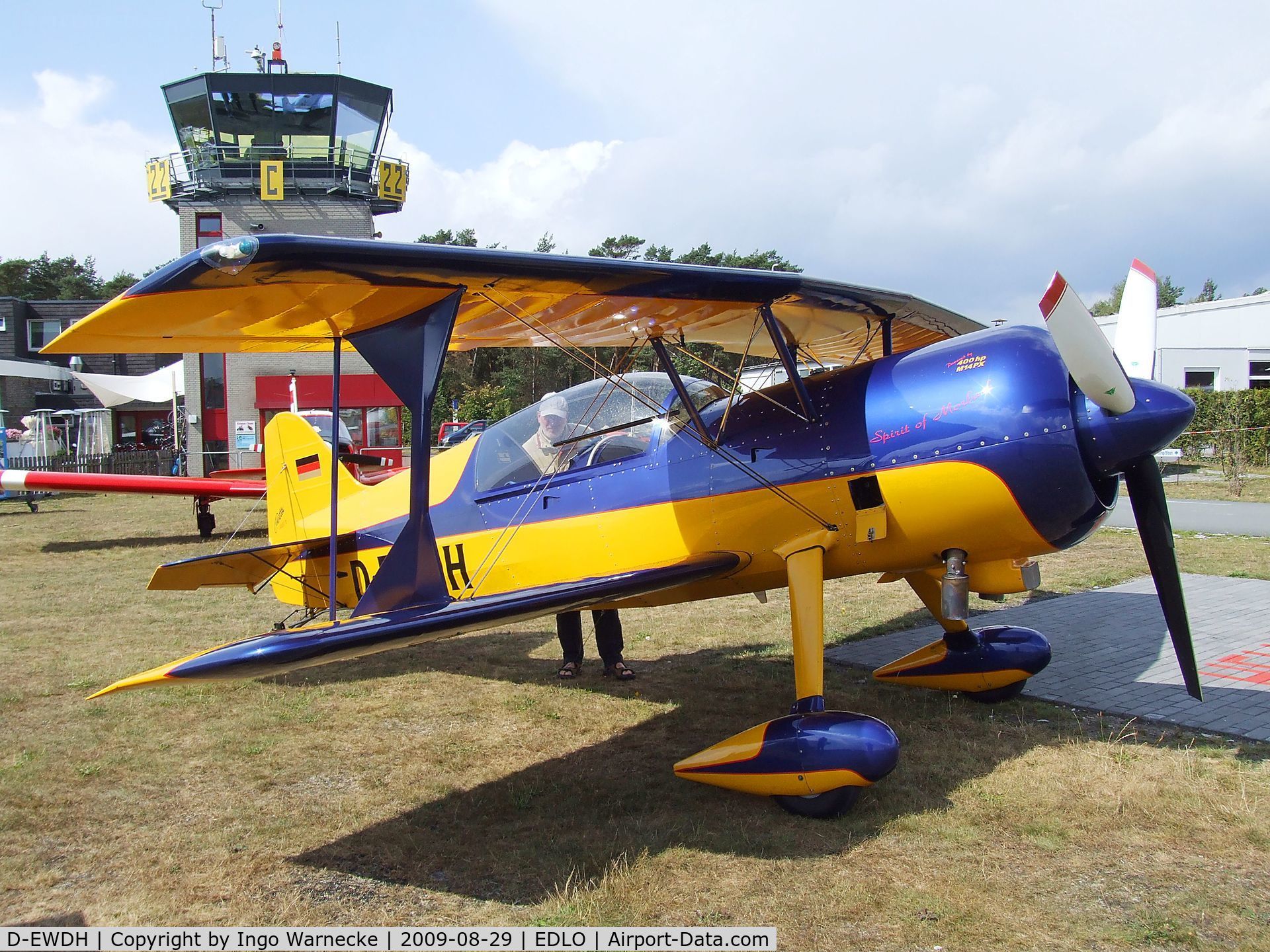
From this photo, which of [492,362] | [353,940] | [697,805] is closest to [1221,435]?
[697,805]

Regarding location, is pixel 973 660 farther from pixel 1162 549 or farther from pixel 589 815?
pixel 589 815

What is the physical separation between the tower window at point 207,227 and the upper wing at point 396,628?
33.4 metres

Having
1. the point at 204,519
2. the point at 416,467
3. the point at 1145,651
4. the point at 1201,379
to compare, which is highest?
the point at 1201,379

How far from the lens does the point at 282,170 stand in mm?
30953

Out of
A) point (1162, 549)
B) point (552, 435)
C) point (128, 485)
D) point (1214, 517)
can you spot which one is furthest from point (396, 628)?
point (1214, 517)

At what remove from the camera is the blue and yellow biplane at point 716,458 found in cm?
399

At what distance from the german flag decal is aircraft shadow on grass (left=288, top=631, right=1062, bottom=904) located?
2.68m

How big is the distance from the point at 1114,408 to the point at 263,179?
32.1m

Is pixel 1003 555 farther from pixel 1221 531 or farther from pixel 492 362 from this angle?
pixel 492 362

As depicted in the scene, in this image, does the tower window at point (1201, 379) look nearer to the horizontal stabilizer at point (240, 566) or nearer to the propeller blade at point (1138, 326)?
the propeller blade at point (1138, 326)

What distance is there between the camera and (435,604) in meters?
4.36

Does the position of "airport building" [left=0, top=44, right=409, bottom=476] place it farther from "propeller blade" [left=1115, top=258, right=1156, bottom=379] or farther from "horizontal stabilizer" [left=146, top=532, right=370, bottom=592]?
"propeller blade" [left=1115, top=258, right=1156, bottom=379]

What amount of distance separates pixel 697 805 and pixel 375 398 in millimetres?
25444
